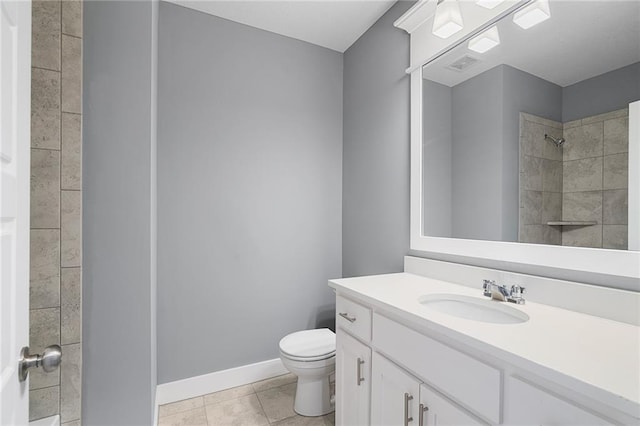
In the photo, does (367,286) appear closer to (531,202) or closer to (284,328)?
Answer: (531,202)

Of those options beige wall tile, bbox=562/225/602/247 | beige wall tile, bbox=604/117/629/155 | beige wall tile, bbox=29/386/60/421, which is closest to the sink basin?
beige wall tile, bbox=562/225/602/247

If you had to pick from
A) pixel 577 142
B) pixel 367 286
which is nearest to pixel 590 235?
pixel 577 142

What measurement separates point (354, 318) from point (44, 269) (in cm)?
122

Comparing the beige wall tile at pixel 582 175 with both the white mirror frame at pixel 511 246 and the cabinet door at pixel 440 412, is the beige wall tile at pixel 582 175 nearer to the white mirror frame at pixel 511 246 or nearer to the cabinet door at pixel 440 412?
the white mirror frame at pixel 511 246

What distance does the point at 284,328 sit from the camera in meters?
2.32

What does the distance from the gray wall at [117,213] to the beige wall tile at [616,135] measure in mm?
1751

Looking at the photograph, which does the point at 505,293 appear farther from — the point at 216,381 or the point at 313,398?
the point at 216,381

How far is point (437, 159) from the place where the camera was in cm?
172

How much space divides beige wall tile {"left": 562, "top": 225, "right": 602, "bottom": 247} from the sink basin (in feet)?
1.11

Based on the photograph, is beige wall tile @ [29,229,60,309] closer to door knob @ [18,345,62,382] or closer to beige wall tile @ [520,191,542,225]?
door knob @ [18,345,62,382]

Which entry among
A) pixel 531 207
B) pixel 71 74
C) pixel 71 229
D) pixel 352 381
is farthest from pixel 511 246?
pixel 71 74

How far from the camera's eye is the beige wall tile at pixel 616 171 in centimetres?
100

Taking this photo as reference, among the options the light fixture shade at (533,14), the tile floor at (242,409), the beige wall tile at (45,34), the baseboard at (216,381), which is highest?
the light fixture shade at (533,14)

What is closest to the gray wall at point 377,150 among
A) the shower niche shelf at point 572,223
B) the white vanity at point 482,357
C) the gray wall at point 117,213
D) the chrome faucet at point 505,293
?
the white vanity at point 482,357
